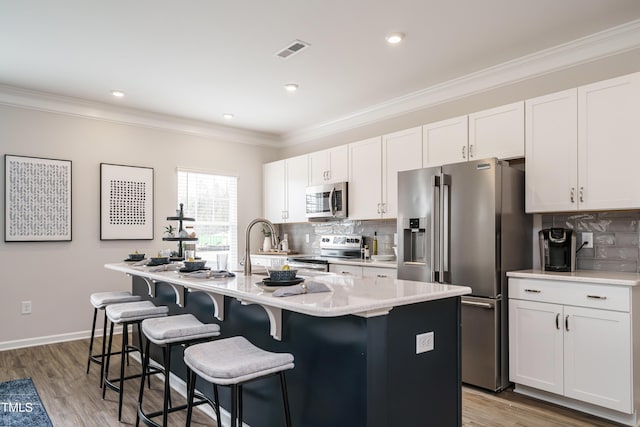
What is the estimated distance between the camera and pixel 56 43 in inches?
133

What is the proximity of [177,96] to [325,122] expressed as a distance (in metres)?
1.99

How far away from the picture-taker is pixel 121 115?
5.11 metres

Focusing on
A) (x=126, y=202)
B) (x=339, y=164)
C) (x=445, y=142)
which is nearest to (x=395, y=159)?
(x=445, y=142)

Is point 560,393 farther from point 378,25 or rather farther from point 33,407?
point 33,407

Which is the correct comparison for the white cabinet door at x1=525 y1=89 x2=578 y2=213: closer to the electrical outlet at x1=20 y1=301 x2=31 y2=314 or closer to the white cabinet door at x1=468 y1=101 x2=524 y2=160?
the white cabinet door at x1=468 y1=101 x2=524 y2=160

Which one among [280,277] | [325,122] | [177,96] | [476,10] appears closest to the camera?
[280,277]

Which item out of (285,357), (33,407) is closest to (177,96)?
(33,407)

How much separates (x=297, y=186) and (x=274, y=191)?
0.60m

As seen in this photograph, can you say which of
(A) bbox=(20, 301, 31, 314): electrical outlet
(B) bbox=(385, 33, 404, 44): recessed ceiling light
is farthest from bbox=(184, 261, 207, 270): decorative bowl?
(A) bbox=(20, 301, 31, 314): electrical outlet

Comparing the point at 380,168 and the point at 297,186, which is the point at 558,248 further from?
the point at 297,186

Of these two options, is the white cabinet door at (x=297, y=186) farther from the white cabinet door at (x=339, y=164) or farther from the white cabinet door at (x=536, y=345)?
the white cabinet door at (x=536, y=345)

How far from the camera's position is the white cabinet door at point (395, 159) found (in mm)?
4238

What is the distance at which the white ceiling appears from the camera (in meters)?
2.84

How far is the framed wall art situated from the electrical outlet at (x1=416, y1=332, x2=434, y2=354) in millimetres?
4314
